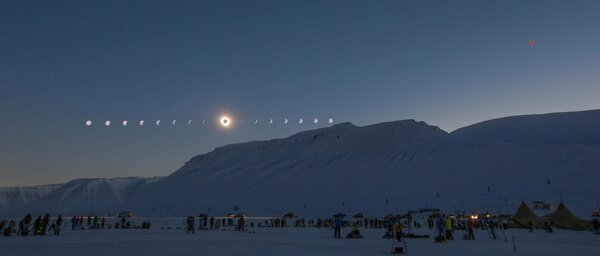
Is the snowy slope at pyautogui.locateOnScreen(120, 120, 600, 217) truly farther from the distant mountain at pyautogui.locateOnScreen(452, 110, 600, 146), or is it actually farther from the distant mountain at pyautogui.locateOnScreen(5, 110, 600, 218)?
the distant mountain at pyautogui.locateOnScreen(452, 110, 600, 146)

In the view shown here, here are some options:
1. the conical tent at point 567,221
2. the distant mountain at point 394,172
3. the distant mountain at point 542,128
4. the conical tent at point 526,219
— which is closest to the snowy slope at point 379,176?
the distant mountain at point 394,172

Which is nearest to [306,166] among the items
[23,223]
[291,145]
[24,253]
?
[291,145]

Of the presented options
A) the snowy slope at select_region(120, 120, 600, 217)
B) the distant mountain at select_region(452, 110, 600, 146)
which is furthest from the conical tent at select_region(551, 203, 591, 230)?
the distant mountain at select_region(452, 110, 600, 146)

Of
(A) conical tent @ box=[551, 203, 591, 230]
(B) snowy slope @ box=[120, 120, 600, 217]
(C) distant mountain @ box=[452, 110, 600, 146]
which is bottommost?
(A) conical tent @ box=[551, 203, 591, 230]

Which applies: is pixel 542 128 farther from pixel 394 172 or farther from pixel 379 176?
pixel 379 176

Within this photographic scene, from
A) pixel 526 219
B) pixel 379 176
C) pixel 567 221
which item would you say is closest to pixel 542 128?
pixel 379 176
